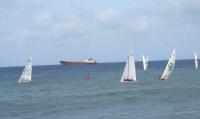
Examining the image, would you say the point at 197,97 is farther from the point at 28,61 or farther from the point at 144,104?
the point at 28,61

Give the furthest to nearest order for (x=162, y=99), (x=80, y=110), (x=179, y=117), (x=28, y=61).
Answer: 1. (x=28, y=61)
2. (x=162, y=99)
3. (x=80, y=110)
4. (x=179, y=117)

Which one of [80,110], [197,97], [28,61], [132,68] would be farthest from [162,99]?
[28,61]

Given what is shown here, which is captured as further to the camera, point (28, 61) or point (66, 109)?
point (28, 61)

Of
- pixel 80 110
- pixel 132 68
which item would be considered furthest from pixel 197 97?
pixel 132 68

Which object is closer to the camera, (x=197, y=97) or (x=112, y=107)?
(x=112, y=107)

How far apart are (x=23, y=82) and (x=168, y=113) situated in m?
61.6

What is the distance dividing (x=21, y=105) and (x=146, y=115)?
17.8 meters

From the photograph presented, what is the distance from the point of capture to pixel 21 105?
54000 millimetres

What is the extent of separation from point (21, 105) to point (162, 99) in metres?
14.7

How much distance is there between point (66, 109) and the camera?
4806cm

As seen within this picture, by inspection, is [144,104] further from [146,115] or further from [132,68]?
[132,68]

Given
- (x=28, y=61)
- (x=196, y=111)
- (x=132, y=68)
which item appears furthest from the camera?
(x=28, y=61)

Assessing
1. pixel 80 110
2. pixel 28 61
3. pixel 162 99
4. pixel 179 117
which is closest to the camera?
pixel 179 117

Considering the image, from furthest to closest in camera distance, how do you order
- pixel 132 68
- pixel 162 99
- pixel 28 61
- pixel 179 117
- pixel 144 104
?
1. pixel 28 61
2. pixel 132 68
3. pixel 162 99
4. pixel 144 104
5. pixel 179 117
